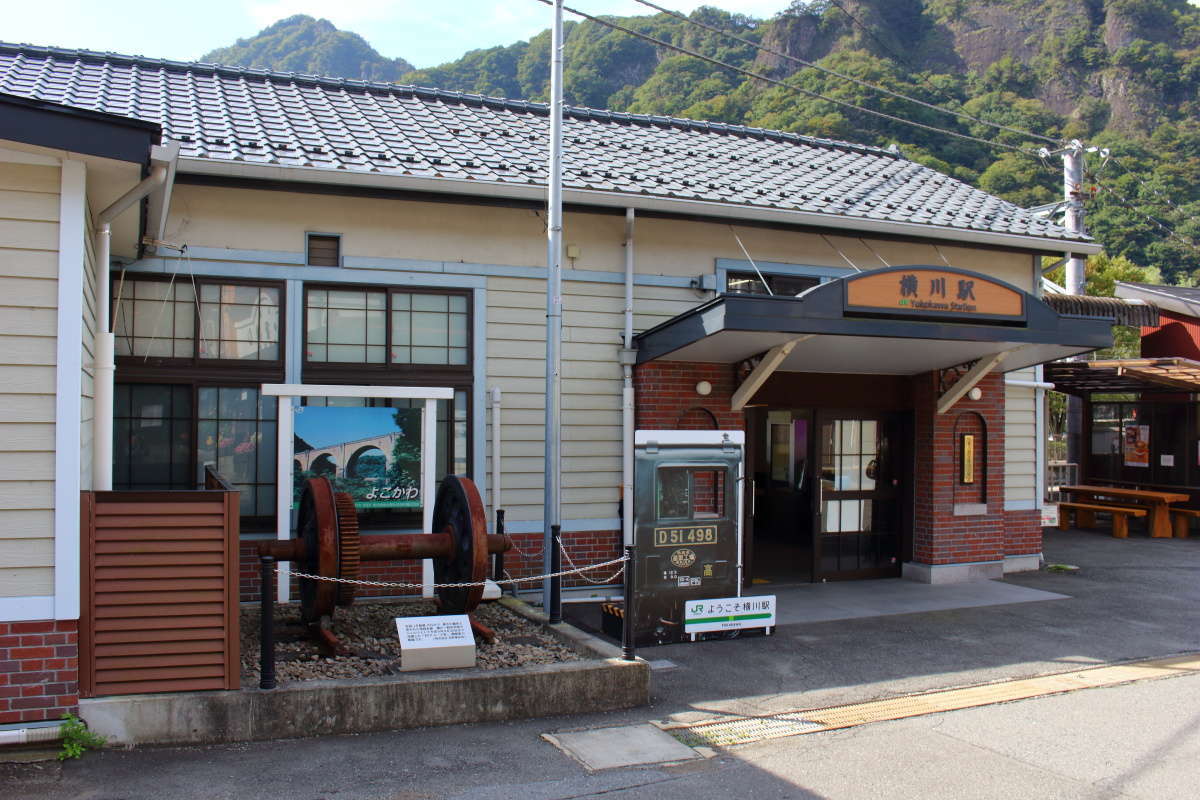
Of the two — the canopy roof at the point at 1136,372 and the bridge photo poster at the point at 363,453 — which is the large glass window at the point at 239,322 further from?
the canopy roof at the point at 1136,372

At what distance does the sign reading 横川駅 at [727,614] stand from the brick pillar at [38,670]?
4.79 meters

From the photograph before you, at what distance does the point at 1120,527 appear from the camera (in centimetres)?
1644

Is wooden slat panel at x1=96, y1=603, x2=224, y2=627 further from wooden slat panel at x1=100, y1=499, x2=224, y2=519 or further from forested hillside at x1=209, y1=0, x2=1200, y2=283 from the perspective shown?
forested hillside at x1=209, y1=0, x2=1200, y2=283

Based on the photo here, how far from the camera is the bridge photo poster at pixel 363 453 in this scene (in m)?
8.88

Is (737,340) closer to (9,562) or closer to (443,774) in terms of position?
(443,774)

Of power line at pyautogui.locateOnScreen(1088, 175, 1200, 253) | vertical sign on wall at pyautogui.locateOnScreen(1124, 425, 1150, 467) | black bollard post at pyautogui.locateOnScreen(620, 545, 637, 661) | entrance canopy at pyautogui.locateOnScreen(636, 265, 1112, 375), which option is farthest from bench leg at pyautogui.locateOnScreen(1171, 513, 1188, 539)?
black bollard post at pyautogui.locateOnScreen(620, 545, 637, 661)

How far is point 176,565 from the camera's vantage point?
5.90 m

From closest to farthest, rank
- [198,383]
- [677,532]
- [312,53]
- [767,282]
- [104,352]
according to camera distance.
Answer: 1. [104,352]
2. [677,532]
3. [198,383]
4. [767,282]
5. [312,53]

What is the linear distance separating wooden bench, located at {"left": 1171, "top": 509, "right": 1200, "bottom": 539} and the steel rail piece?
45.8 ft

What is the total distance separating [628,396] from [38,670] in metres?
6.03

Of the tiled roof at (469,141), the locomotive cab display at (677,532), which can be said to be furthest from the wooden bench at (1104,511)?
the locomotive cab display at (677,532)

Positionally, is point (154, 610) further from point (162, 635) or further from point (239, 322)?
point (239, 322)

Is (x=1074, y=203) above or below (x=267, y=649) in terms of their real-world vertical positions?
above

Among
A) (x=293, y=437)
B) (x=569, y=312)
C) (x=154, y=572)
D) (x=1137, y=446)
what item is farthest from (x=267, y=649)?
(x=1137, y=446)
